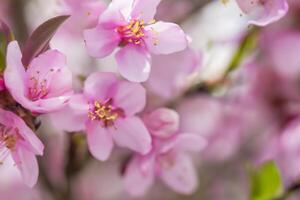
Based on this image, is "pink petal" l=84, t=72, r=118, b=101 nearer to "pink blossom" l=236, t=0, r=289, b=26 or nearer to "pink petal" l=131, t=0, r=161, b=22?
"pink petal" l=131, t=0, r=161, b=22

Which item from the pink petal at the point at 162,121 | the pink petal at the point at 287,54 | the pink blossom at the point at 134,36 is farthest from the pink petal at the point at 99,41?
the pink petal at the point at 287,54

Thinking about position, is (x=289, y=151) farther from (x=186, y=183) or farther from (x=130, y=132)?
(x=130, y=132)

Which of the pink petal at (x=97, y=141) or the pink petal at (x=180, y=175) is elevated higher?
the pink petal at (x=97, y=141)

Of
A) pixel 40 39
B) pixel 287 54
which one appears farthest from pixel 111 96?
pixel 287 54

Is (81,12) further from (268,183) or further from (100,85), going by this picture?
(268,183)

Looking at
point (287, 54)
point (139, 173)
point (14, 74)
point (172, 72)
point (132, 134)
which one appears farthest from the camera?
point (287, 54)

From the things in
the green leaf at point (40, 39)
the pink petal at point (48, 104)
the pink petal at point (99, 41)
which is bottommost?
the pink petal at point (48, 104)

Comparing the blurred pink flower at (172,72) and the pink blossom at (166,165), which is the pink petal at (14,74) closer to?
the pink blossom at (166,165)
